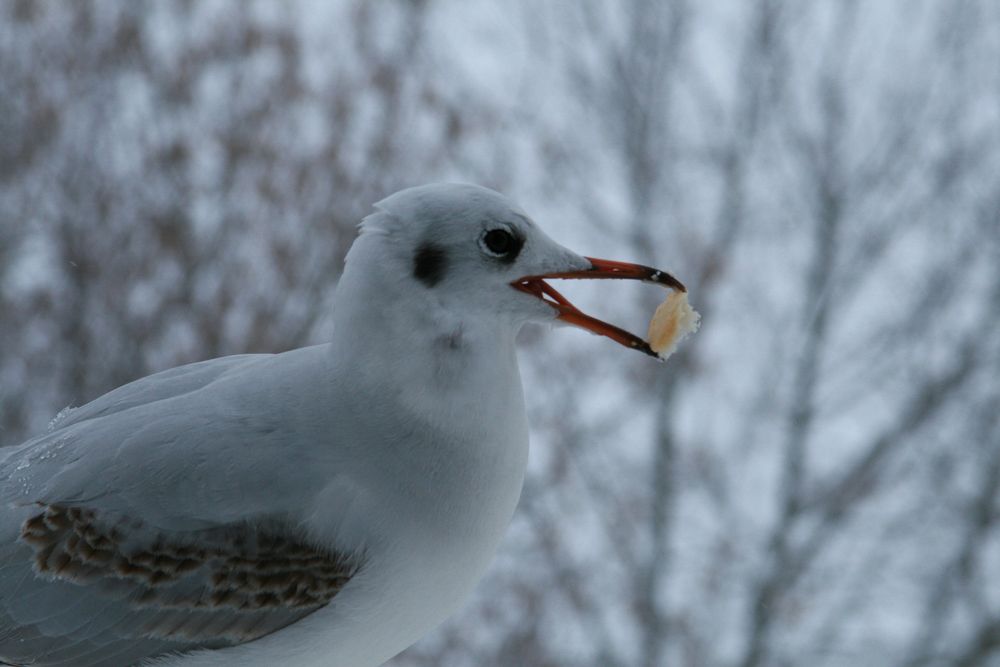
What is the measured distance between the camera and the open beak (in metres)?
1.30

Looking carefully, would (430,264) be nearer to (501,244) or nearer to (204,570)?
(501,244)

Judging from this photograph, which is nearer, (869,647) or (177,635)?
(177,635)

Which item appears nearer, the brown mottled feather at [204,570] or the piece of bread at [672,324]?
the brown mottled feather at [204,570]

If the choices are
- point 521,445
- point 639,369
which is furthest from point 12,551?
point 639,369

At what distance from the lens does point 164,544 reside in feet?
4.07

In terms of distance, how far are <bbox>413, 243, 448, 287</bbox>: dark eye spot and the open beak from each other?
0.08 m

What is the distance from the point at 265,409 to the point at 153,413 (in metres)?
0.13

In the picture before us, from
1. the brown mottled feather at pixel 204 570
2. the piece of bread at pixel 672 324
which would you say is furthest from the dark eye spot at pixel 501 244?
the brown mottled feather at pixel 204 570

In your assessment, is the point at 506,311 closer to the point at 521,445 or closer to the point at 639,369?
the point at 521,445

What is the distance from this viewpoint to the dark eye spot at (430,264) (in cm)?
127

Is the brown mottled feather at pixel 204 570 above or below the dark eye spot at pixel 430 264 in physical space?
below

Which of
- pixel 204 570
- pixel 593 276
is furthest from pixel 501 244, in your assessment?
pixel 204 570

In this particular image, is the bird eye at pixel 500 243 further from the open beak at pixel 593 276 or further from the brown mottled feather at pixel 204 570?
the brown mottled feather at pixel 204 570

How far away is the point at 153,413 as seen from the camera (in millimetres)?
1341
